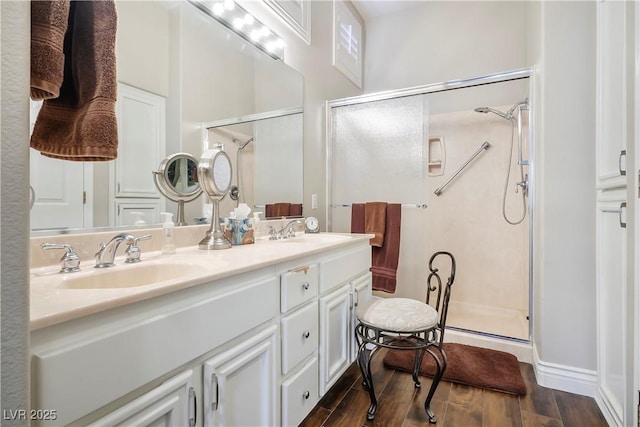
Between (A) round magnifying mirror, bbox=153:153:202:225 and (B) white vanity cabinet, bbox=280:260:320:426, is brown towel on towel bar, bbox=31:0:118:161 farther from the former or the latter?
(B) white vanity cabinet, bbox=280:260:320:426

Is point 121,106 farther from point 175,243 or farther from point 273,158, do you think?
point 273,158

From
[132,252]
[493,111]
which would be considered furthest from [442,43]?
[132,252]

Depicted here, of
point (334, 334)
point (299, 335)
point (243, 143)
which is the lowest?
point (334, 334)

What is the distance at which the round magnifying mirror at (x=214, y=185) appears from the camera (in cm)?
133

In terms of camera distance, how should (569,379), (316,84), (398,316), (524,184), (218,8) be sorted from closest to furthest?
(398,316) → (218,8) → (569,379) → (316,84) → (524,184)

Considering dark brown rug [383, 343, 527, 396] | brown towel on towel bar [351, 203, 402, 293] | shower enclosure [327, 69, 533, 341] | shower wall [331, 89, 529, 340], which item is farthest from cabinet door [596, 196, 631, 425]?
brown towel on towel bar [351, 203, 402, 293]

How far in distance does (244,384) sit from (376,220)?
153 cm

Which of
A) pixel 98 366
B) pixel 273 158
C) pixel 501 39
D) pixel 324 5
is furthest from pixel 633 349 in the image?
pixel 324 5

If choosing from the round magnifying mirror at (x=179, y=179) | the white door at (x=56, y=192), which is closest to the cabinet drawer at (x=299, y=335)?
the round magnifying mirror at (x=179, y=179)

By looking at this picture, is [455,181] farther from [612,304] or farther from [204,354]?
[204,354]

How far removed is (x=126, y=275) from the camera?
3.10 feet

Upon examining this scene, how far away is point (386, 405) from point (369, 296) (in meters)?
0.60

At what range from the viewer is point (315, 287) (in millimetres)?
1335

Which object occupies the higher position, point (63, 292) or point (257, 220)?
point (257, 220)
